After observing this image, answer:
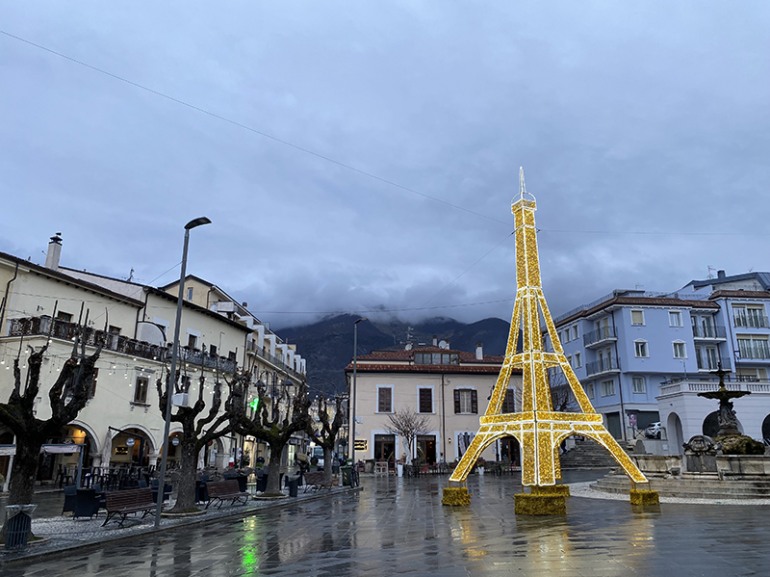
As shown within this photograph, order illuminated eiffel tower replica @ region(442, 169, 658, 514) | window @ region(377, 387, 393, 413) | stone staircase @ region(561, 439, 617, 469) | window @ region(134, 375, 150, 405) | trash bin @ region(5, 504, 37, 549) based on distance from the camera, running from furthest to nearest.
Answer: window @ region(377, 387, 393, 413)
stone staircase @ region(561, 439, 617, 469)
window @ region(134, 375, 150, 405)
illuminated eiffel tower replica @ region(442, 169, 658, 514)
trash bin @ region(5, 504, 37, 549)

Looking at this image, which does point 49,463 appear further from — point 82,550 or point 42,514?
point 82,550

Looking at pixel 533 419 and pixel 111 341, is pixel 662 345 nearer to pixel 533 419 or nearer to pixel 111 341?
pixel 533 419

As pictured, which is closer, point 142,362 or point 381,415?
point 142,362

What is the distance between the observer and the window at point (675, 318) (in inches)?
1940

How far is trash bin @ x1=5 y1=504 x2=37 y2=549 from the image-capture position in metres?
10.9

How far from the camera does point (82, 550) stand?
11.3 meters

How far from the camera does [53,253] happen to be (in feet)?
108

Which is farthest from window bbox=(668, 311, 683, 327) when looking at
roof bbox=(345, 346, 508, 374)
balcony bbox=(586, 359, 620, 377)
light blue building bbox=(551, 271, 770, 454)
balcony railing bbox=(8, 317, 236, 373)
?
balcony railing bbox=(8, 317, 236, 373)

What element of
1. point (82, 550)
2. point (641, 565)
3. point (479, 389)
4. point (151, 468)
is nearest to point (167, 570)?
point (82, 550)

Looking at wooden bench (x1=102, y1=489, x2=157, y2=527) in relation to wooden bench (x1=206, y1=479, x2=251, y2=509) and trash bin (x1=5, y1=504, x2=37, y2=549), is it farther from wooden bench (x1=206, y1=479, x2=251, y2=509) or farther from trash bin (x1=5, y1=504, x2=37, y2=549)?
wooden bench (x1=206, y1=479, x2=251, y2=509)

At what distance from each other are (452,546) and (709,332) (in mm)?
47553

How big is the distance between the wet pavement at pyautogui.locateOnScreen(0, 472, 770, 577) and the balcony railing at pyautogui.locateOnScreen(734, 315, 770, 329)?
39658 mm

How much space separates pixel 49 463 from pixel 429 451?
29286 millimetres

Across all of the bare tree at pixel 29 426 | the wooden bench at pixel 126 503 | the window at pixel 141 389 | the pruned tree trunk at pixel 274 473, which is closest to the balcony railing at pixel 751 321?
the pruned tree trunk at pixel 274 473
